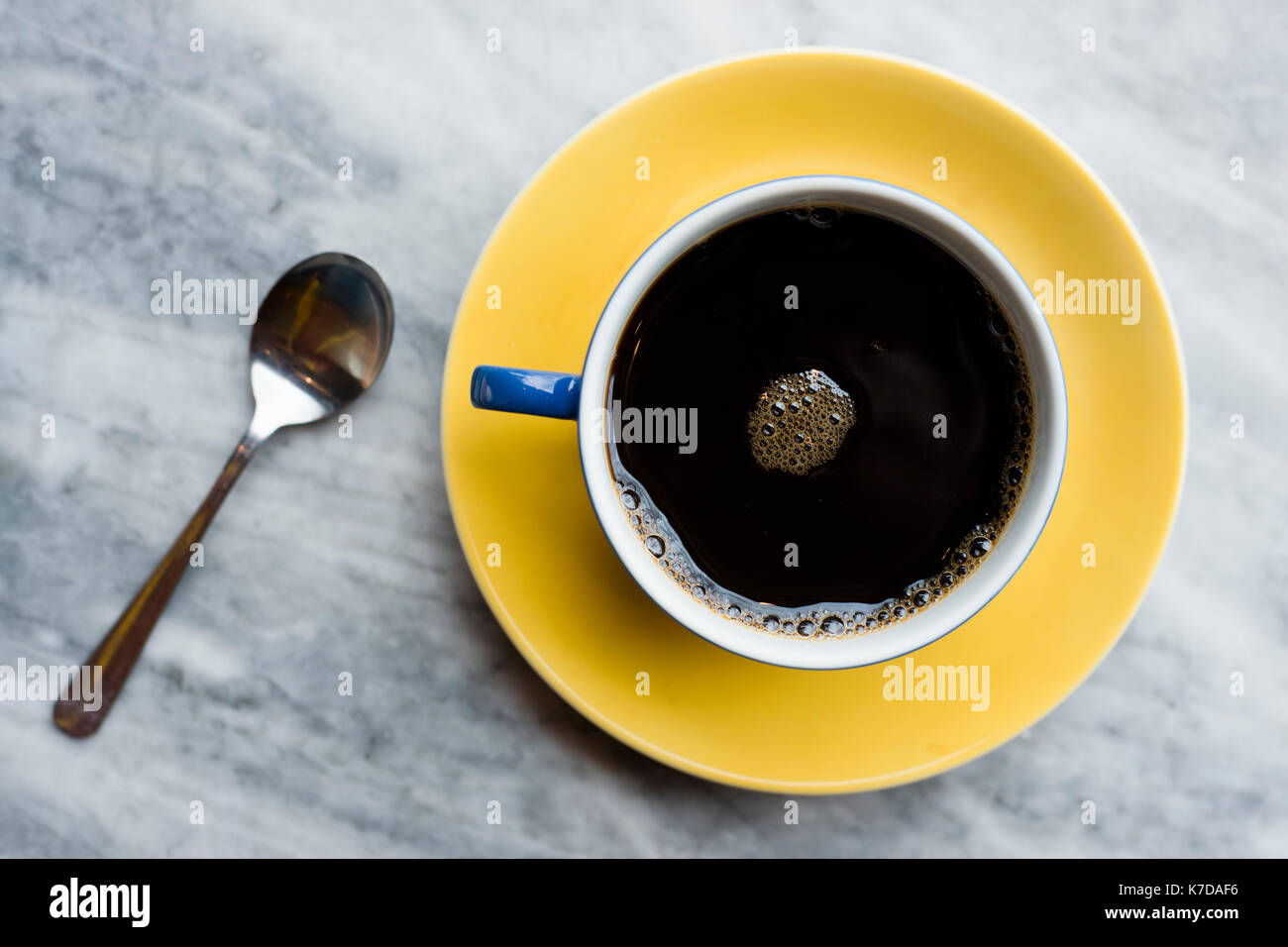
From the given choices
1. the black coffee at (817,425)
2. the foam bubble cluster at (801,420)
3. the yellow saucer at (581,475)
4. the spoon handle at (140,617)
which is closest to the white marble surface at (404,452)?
the spoon handle at (140,617)

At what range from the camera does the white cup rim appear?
0.90 meters

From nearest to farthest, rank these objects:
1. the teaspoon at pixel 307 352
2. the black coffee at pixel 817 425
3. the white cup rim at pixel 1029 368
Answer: the white cup rim at pixel 1029 368 → the black coffee at pixel 817 425 → the teaspoon at pixel 307 352

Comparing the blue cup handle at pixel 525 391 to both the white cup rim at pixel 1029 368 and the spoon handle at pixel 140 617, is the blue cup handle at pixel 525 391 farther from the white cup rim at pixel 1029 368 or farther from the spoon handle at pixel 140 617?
the spoon handle at pixel 140 617

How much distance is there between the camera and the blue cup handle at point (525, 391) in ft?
2.99

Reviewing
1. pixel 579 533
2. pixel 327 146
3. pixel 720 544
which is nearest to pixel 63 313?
pixel 327 146

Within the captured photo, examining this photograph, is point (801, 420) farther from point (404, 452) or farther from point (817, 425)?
point (404, 452)

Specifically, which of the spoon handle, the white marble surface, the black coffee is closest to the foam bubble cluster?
the black coffee

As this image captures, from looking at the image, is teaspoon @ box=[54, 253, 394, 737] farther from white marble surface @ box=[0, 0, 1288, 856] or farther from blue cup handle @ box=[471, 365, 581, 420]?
blue cup handle @ box=[471, 365, 581, 420]

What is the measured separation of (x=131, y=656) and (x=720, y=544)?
34.0 inches

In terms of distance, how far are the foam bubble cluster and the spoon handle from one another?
2.29 ft

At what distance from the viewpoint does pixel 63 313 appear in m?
1.32

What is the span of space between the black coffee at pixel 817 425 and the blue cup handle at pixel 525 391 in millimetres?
125

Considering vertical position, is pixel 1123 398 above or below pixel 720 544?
above
